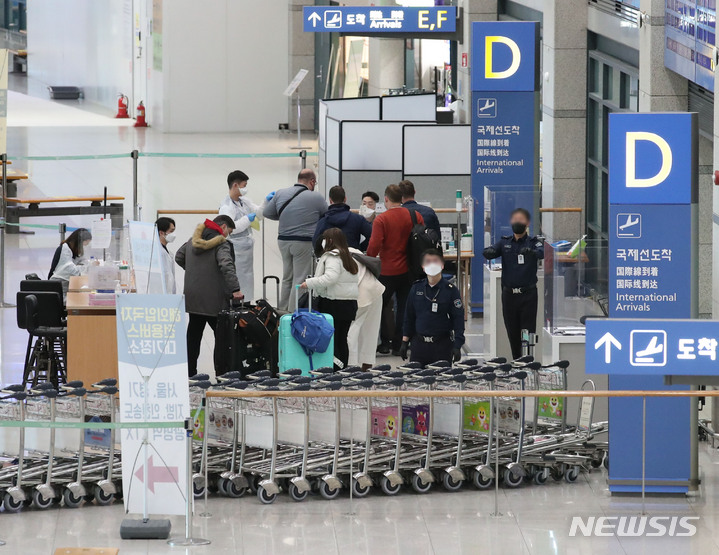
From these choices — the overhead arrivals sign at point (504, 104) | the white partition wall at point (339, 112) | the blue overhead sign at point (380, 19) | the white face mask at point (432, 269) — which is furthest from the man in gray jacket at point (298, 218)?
the blue overhead sign at point (380, 19)

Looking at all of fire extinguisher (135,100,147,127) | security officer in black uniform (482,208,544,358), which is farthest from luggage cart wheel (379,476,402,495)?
fire extinguisher (135,100,147,127)

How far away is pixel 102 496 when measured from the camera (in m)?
9.08

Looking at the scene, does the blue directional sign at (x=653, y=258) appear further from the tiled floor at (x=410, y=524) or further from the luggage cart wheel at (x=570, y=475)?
the tiled floor at (x=410, y=524)

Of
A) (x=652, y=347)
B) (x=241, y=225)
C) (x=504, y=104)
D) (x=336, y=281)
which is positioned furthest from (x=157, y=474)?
(x=504, y=104)

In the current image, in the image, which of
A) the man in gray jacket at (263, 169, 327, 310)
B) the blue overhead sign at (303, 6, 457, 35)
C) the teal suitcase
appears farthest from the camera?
the blue overhead sign at (303, 6, 457, 35)

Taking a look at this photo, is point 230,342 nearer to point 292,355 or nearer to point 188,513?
point 292,355

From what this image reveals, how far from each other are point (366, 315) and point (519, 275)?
56.2 inches

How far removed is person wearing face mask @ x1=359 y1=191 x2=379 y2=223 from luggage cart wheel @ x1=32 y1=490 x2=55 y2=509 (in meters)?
5.96

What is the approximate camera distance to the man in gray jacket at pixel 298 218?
534 inches

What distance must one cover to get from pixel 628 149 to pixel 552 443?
2.15 m

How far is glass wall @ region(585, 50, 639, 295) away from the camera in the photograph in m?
16.5

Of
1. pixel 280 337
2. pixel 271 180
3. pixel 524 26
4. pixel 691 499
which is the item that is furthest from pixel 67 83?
pixel 691 499

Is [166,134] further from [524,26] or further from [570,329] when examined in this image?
[570,329]

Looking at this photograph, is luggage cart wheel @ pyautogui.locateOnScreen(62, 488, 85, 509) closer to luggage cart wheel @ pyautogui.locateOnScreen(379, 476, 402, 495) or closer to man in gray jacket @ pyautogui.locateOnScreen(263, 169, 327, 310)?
luggage cart wheel @ pyautogui.locateOnScreen(379, 476, 402, 495)
